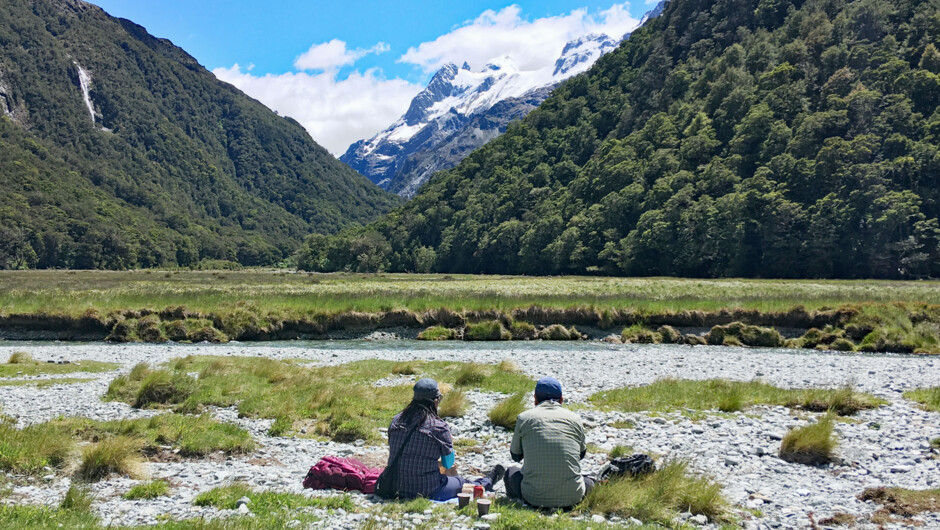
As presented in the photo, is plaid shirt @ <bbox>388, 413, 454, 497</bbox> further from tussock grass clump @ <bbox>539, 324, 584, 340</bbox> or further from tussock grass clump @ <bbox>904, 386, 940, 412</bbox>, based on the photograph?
tussock grass clump @ <bbox>539, 324, 584, 340</bbox>

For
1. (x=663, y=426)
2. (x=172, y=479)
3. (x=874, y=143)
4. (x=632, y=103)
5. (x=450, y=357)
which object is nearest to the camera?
(x=172, y=479)

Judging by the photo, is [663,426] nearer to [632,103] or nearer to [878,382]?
[878,382]

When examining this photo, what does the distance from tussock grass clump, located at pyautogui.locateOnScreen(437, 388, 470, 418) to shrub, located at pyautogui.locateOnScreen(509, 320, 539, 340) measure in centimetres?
2265

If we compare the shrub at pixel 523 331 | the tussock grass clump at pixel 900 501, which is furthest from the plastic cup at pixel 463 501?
the shrub at pixel 523 331

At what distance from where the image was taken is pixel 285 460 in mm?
10852

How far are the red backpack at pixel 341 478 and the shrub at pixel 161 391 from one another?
335 inches

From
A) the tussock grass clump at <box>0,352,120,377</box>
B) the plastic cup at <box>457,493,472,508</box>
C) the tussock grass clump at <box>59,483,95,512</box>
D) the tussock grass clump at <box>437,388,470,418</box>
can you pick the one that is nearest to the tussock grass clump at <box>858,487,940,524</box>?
the plastic cup at <box>457,493,472,508</box>

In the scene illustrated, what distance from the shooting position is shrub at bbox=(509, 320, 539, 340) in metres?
37.5

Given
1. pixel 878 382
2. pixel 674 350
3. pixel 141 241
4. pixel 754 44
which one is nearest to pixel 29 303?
pixel 674 350

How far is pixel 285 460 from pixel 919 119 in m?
103

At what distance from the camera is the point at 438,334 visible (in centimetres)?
3741

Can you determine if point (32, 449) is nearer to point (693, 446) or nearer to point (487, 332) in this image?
point (693, 446)

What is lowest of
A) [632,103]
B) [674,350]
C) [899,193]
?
[674,350]

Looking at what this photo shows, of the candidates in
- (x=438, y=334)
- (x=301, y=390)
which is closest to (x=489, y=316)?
(x=438, y=334)
